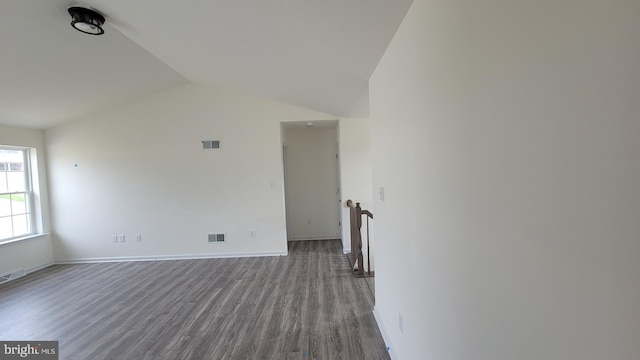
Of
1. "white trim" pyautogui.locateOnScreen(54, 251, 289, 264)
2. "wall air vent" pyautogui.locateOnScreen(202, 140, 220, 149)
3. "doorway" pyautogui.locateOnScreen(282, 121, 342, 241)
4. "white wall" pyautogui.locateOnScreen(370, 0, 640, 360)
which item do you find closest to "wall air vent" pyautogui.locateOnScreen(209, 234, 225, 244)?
"white trim" pyautogui.locateOnScreen(54, 251, 289, 264)

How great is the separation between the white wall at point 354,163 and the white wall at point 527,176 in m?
3.29

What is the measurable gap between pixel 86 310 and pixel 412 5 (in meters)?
4.18

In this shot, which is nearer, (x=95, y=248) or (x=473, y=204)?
(x=473, y=204)

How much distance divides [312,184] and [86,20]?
4134 millimetres

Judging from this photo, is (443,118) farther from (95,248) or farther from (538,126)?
(95,248)

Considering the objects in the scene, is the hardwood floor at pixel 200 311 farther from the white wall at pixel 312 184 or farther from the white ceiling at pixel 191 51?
the white ceiling at pixel 191 51

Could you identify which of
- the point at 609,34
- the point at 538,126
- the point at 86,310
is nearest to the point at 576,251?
the point at 538,126

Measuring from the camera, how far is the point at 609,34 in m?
0.45

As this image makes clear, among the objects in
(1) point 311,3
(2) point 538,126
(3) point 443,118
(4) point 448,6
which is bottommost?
(2) point 538,126

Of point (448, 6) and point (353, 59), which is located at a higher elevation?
point (353, 59)

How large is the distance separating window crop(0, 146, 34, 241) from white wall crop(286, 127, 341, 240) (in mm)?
4300

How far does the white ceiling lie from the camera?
5.75ft

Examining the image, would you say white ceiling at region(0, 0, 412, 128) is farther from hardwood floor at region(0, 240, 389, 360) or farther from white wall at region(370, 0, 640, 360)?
hardwood floor at region(0, 240, 389, 360)

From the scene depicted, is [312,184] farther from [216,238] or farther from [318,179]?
[216,238]
